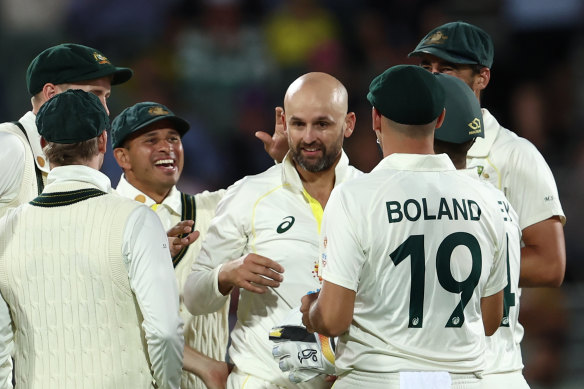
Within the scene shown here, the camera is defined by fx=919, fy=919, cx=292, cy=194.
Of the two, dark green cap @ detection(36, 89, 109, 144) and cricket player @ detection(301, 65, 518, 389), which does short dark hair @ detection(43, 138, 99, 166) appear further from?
cricket player @ detection(301, 65, 518, 389)

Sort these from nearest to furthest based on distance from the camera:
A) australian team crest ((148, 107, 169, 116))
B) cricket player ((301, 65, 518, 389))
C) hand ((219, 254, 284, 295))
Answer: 1. cricket player ((301, 65, 518, 389))
2. hand ((219, 254, 284, 295))
3. australian team crest ((148, 107, 169, 116))

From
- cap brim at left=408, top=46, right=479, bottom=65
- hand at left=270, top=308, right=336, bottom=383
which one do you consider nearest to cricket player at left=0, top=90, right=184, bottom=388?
hand at left=270, top=308, right=336, bottom=383

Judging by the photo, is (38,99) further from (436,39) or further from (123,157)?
(436,39)

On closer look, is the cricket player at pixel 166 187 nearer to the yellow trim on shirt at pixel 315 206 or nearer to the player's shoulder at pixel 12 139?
the player's shoulder at pixel 12 139

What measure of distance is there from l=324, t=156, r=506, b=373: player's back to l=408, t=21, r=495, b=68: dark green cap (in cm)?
124

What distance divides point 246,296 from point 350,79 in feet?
19.2

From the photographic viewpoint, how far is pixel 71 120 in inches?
133

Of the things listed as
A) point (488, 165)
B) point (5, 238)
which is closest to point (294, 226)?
point (488, 165)

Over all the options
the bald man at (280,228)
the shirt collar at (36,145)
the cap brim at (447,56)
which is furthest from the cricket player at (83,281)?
the cap brim at (447,56)

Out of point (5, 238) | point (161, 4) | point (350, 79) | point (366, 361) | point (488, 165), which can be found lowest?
point (366, 361)

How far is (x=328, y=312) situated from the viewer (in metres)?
3.11

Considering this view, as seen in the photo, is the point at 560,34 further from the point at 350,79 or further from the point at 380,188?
the point at 380,188

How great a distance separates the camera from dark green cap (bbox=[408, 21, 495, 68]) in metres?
4.31

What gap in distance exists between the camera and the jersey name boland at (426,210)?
3111mm
